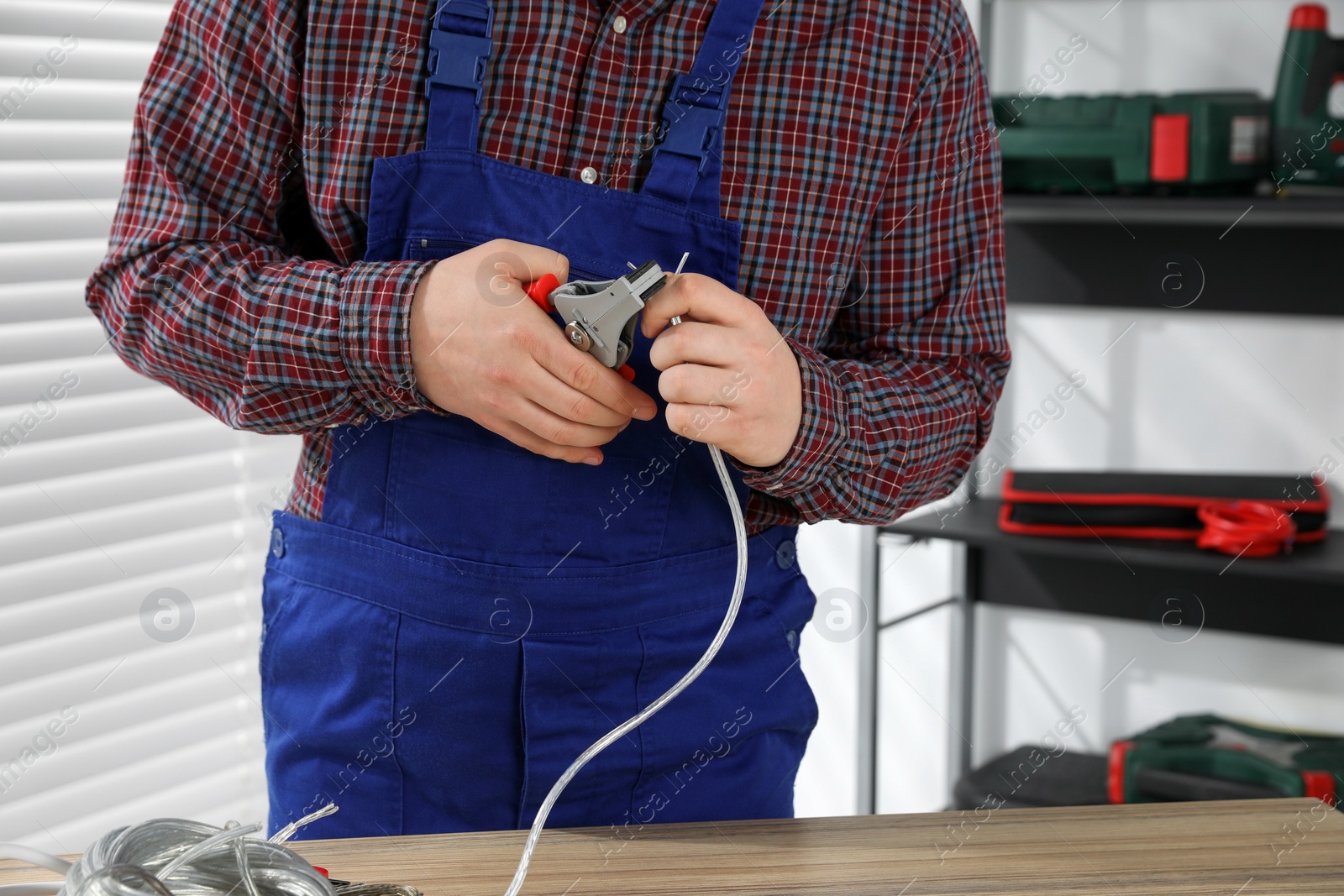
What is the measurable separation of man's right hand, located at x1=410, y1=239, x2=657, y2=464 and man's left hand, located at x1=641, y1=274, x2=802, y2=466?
0.05 metres

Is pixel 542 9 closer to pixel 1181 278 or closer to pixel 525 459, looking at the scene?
pixel 525 459

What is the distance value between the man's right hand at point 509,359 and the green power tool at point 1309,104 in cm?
134

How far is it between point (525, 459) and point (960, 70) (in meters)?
0.45

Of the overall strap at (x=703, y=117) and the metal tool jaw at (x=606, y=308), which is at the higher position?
the overall strap at (x=703, y=117)

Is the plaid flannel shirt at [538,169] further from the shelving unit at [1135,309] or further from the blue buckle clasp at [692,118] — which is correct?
the shelving unit at [1135,309]

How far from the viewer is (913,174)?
35.8 inches

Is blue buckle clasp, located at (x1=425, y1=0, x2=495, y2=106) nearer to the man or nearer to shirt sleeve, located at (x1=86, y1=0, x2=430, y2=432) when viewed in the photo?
the man

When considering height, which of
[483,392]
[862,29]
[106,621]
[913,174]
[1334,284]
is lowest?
[106,621]

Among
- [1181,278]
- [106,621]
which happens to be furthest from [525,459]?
[1181,278]

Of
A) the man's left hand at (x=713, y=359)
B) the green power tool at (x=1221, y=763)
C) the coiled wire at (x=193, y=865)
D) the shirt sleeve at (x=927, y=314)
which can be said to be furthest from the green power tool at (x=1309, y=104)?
the coiled wire at (x=193, y=865)

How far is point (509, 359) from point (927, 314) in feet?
1.24

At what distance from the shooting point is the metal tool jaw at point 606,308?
680 millimetres

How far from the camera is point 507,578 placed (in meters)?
0.80

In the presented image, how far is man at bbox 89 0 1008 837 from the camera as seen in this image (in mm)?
800
